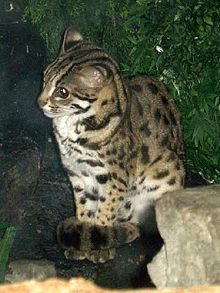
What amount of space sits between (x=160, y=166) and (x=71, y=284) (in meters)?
3.99

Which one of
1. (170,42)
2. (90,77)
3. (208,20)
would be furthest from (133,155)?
(208,20)

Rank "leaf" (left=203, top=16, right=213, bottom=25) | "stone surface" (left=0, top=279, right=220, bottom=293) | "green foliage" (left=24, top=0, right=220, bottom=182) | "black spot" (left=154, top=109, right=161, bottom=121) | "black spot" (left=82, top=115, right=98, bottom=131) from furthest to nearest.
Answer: "green foliage" (left=24, top=0, right=220, bottom=182) < "leaf" (left=203, top=16, right=213, bottom=25) < "black spot" (left=154, top=109, right=161, bottom=121) < "black spot" (left=82, top=115, right=98, bottom=131) < "stone surface" (left=0, top=279, right=220, bottom=293)

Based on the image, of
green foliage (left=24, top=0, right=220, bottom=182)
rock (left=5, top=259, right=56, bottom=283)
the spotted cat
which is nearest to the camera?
the spotted cat

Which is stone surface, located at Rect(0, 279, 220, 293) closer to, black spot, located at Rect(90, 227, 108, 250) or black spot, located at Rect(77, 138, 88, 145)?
black spot, located at Rect(77, 138, 88, 145)

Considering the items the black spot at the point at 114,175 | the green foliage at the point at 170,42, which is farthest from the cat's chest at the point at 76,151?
the green foliage at the point at 170,42

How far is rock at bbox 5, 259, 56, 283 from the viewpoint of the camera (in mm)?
5332

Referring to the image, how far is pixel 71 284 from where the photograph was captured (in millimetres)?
1919

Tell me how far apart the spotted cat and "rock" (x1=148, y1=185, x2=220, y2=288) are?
1167mm

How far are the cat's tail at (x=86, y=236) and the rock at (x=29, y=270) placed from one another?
0.22m

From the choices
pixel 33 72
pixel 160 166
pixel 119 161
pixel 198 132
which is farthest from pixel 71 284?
pixel 33 72

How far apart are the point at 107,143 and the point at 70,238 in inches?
32.1

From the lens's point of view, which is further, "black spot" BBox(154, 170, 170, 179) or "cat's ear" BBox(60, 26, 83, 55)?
"black spot" BBox(154, 170, 170, 179)

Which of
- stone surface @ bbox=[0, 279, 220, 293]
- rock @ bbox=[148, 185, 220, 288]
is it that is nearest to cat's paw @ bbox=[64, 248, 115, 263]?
rock @ bbox=[148, 185, 220, 288]

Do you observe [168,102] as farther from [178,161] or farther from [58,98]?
[58,98]
